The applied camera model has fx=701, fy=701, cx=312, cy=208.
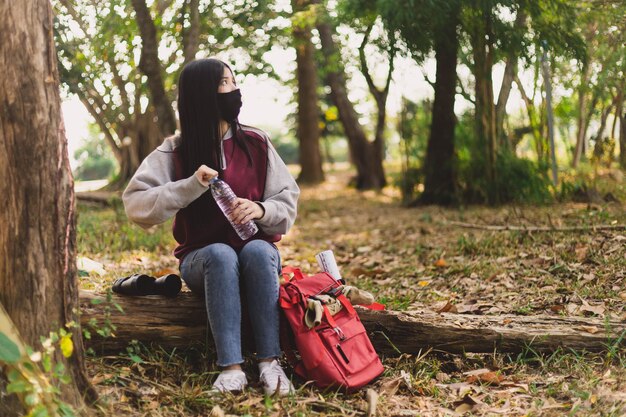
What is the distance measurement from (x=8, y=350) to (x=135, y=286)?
1122mm

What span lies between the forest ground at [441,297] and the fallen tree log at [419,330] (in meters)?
0.06

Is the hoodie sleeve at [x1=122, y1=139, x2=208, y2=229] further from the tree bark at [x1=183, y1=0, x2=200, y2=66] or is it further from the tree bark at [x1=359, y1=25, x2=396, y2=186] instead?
the tree bark at [x1=359, y1=25, x2=396, y2=186]

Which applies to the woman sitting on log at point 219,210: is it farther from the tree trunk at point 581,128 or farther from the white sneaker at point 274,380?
the tree trunk at point 581,128

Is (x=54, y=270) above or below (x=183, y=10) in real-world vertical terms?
below

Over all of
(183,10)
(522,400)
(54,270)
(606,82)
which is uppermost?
(183,10)

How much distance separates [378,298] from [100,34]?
16.1 ft

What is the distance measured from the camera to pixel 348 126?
1421 cm

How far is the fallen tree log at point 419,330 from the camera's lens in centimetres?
334

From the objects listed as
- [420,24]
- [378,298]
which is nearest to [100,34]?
[420,24]

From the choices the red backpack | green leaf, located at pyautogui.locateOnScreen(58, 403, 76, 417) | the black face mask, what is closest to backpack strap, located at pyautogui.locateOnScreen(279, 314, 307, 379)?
the red backpack

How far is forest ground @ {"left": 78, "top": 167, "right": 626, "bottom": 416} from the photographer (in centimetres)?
303

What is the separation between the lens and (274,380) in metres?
3.14

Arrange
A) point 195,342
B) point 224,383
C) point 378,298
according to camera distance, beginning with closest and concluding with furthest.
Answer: point 224,383
point 195,342
point 378,298

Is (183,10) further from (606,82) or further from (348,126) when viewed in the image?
(348,126)
